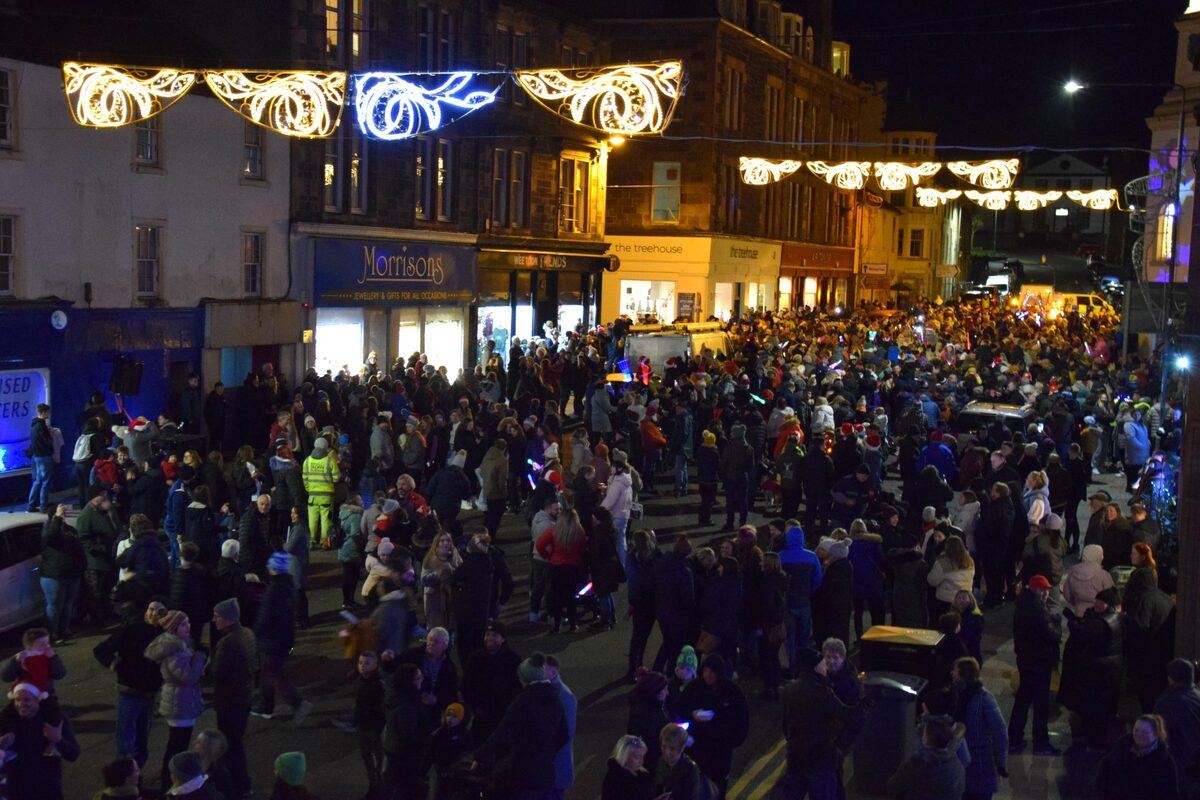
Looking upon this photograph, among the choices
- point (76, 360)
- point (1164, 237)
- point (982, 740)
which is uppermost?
point (1164, 237)

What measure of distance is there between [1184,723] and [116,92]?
54.0 feet

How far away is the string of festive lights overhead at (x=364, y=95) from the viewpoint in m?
16.6

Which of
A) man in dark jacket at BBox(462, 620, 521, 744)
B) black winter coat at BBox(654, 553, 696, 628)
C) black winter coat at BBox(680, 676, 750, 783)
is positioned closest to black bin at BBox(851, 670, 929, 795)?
black winter coat at BBox(680, 676, 750, 783)

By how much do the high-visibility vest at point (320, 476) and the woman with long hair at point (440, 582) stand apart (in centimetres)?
444

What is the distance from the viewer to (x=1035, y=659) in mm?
11180

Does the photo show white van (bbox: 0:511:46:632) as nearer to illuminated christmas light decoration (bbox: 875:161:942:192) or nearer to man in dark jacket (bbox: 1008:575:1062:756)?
man in dark jacket (bbox: 1008:575:1062:756)

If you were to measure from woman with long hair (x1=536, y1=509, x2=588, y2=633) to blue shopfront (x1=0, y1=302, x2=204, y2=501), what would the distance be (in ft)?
34.2

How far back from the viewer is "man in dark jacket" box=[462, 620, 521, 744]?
9.82 m

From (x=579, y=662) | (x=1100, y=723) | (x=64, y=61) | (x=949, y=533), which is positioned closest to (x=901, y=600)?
(x=949, y=533)

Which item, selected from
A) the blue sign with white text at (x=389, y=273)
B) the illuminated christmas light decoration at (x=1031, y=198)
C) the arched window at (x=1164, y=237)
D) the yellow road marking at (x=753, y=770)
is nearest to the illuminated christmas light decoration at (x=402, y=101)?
the blue sign with white text at (x=389, y=273)

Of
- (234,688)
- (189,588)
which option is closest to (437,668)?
(234,688)

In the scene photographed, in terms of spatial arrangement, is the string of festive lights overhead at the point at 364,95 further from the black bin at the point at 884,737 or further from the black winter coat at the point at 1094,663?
the black bin at the point at 884,737

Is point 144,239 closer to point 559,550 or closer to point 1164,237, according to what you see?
point 559,550

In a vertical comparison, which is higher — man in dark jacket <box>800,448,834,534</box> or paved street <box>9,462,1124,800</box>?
man in dark jacket <box>800,448,834,534</box>
